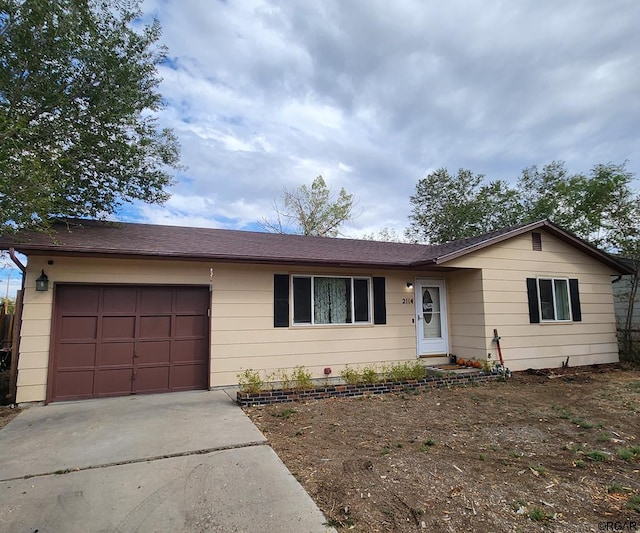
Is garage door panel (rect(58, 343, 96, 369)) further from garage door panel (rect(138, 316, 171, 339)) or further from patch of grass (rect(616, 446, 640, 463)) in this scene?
patch of grass (rect(616, 446, 640, 463))

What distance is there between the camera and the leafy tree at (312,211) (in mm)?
20812

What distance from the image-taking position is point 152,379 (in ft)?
21.9

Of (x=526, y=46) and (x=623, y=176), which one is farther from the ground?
(x=526, y=46)

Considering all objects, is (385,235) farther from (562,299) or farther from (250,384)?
(250,384)

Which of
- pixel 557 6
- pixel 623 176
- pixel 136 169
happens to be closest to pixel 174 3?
pixel 136 169

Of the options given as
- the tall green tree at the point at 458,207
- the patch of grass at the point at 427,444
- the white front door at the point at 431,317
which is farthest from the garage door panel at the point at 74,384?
the tall green tree at the point at 458,207

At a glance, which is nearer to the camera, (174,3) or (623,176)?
(174,3)

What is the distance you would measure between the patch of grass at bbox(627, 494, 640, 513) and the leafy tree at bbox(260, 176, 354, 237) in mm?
18398

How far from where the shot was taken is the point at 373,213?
74.0ft

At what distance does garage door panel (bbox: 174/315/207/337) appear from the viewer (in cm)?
694

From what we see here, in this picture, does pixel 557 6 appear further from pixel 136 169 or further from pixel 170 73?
pixel 136 169

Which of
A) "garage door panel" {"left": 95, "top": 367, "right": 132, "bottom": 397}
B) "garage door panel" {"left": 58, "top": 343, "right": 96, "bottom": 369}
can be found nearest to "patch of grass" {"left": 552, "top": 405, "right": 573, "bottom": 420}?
"garage door panel" {"left": 95, "top": 367, "right": 132, "bottom": 397}

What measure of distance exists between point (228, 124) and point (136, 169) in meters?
4.75

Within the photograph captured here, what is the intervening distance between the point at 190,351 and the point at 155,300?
1166 mm
